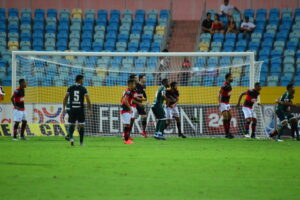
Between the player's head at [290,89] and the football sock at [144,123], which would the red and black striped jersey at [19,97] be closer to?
the football sock at [144,123]

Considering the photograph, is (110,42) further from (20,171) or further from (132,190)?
(132,190)

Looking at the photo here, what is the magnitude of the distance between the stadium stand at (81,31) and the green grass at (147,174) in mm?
12562

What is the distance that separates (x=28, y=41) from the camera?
2773 centimetres

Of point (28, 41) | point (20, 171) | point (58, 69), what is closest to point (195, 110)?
point (58, 69)

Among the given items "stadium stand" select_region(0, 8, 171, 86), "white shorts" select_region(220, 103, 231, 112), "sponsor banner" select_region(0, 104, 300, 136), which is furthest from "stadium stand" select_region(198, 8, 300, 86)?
"white shorts" select_region(220, 103, 231, 112)

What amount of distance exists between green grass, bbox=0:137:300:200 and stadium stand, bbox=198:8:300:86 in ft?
35.2

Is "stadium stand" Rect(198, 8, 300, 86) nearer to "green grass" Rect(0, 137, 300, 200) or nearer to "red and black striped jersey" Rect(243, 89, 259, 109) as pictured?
"red and black striped jersey" Rect(243, 89, 259, 109)

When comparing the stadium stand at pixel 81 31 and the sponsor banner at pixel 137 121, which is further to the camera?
the stadium stand at pixel 81 31

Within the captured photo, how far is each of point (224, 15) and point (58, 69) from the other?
849 centimetres

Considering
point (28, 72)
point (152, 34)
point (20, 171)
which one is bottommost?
point (20, 171)

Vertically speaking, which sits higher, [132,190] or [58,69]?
[58,69]

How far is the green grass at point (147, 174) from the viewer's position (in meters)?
8.00

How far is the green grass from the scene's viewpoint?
26.2 feet

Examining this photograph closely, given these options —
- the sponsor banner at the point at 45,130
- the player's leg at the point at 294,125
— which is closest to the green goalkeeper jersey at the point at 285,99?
the player's leg at the point at 294,125
